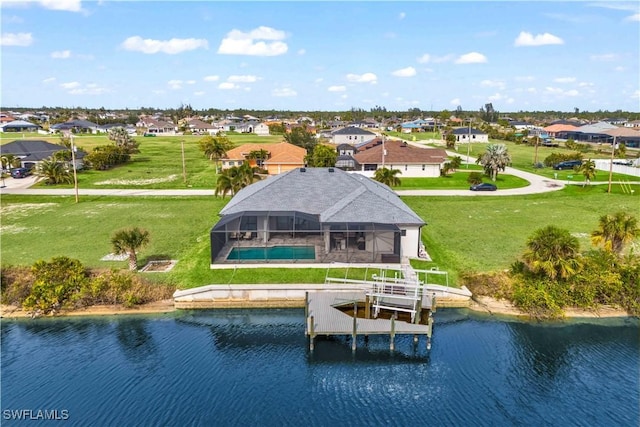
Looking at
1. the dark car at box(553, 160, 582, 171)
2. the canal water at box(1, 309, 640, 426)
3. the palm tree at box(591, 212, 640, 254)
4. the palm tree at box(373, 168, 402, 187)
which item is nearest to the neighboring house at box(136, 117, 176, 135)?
the palm tree at box(373, 168, 402, 187)

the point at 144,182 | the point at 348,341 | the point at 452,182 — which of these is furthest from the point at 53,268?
the point at 452,182

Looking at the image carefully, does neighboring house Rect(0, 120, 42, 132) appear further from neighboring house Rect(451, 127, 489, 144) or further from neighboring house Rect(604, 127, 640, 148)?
neighboring house Rect(604, 127, 640, 148)

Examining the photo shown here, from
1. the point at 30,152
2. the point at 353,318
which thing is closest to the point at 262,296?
the point at 353,318

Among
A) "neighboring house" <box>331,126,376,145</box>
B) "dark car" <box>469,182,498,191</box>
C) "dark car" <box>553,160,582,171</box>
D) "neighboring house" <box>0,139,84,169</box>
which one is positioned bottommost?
"dark car" <box>469,182,498,191</box>

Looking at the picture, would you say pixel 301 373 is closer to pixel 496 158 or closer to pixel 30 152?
pixel 496 158

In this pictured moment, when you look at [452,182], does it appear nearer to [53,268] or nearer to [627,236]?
[627,236]

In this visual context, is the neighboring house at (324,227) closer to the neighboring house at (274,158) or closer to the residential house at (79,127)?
the neighboring house at (274,158)
